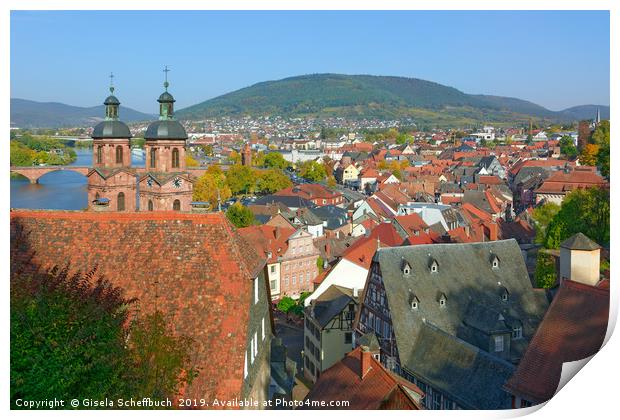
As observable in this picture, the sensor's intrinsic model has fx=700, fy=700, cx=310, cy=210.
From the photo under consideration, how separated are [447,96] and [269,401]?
572 ft

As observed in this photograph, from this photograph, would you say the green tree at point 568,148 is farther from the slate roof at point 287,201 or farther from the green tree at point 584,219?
the green tree at point 584,219

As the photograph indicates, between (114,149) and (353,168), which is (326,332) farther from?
(353,168)

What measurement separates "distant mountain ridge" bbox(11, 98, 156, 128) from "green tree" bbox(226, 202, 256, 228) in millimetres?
17202

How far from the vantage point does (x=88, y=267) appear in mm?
9711

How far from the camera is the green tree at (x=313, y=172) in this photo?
258ft

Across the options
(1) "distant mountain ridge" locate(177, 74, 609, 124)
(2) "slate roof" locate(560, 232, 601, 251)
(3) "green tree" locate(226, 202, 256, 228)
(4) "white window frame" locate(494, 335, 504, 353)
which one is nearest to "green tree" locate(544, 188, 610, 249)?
(2) "slate roof" locate(560, 232, 601, 251)

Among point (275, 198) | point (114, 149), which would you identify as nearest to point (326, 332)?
point (114, 149)

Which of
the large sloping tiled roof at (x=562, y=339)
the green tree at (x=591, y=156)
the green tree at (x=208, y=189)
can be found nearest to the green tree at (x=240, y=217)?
the green tree at (x=208, y=189)

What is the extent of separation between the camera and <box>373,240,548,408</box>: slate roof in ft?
60.4

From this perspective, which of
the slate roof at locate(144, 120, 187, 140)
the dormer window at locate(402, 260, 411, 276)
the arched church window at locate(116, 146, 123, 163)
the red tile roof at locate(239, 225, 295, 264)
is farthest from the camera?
the red tile roof at locate(239, 225, 295, 264)

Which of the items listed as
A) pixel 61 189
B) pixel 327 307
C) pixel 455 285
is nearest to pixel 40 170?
pixel 61 189

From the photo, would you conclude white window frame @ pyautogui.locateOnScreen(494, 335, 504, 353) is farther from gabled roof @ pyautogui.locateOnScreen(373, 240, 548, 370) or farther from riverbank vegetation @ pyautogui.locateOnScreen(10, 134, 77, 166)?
riverbank vegetation @ pyautogui.locateOnScreen(10, 134, 77, 166)

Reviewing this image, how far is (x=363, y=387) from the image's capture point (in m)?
11.5

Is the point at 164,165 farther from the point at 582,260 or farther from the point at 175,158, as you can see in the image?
the point at 582,260
